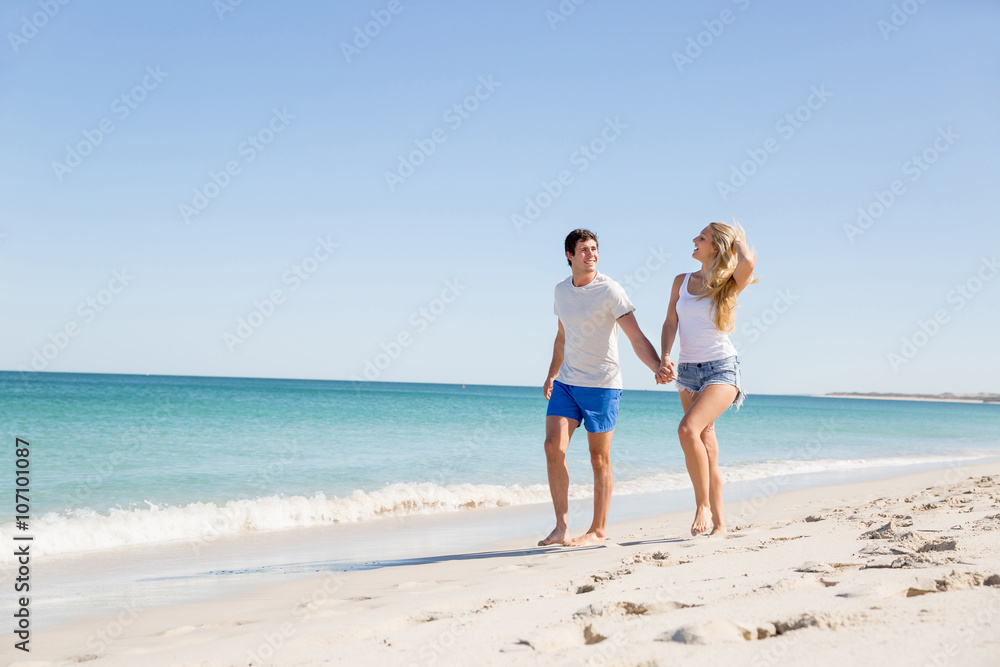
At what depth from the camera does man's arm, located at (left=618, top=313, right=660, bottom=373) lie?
436cm

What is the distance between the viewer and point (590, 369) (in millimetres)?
4434

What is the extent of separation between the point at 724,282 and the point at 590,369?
1.00 metres

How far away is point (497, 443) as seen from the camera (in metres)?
14.6

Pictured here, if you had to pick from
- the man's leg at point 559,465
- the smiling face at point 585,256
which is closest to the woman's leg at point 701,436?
the man's leg at point 559,465

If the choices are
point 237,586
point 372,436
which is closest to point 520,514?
point 237,586

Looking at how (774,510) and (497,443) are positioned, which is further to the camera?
(497,443)

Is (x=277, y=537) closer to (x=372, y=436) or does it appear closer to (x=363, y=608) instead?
(x=363, y=608)

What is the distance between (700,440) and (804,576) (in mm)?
1466

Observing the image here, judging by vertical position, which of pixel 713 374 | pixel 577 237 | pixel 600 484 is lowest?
pixel 600 484

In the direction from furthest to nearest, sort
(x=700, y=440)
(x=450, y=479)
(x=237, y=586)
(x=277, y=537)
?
(x=450, y=479)
(x=277, y=537)
(x=700, y=440)
(x=237, y=586)

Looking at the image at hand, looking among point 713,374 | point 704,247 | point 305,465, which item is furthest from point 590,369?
point 305,465

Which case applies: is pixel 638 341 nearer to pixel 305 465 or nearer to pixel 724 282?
pixel 724 282

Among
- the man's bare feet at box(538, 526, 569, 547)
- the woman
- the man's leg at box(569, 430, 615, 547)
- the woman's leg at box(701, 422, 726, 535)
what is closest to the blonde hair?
the woman

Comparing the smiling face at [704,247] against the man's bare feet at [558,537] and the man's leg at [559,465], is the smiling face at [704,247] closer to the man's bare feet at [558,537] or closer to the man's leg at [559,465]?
the man's leg at [559,465]
